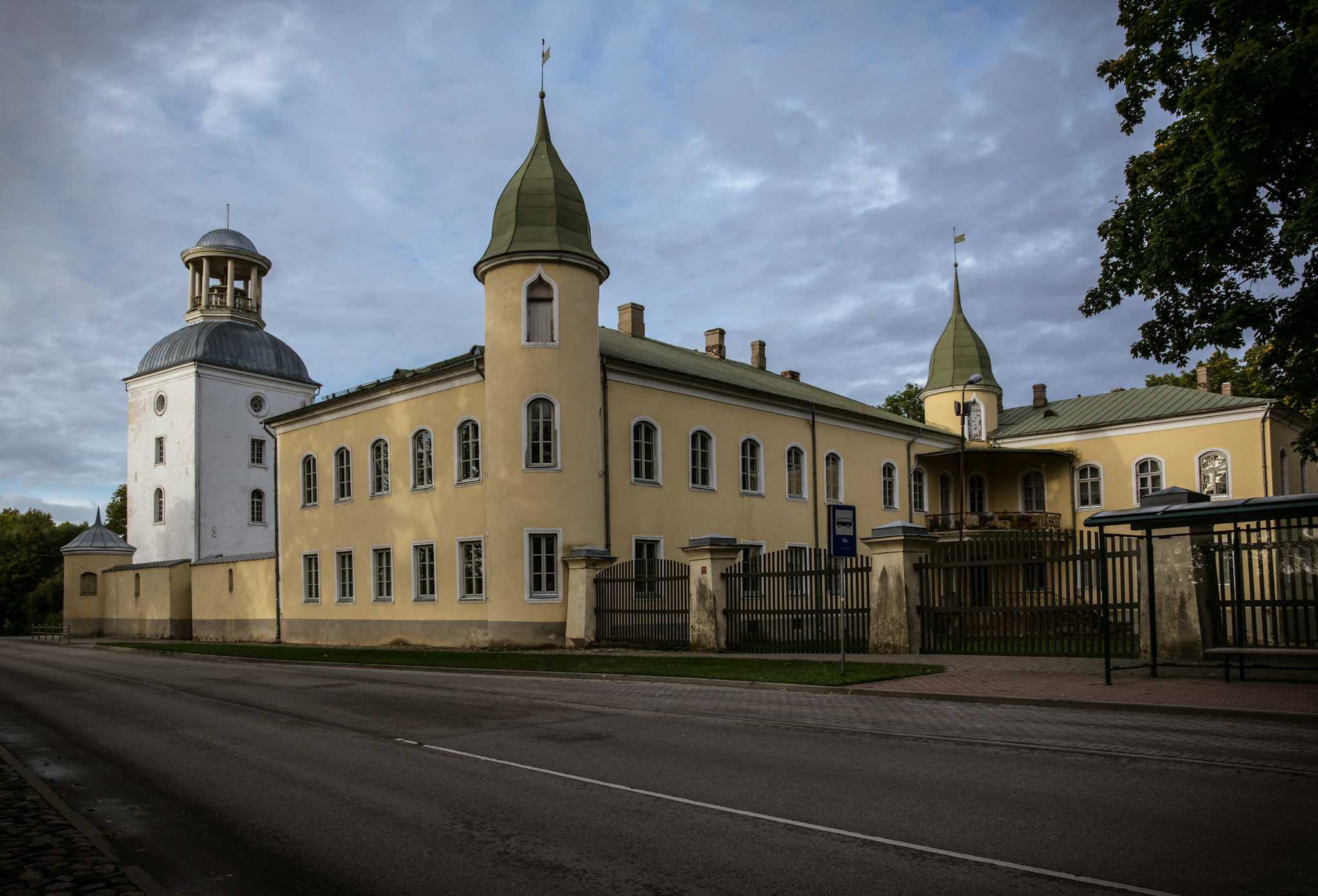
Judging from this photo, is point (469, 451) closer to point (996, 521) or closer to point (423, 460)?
point (423, 460)

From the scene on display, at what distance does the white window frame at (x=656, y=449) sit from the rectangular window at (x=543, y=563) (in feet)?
10.7

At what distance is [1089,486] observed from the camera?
42188 millimetres

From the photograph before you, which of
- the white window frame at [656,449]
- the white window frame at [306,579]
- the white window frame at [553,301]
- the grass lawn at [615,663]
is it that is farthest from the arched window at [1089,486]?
the white window frame at [306,579]

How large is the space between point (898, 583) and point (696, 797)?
1202 centimetres

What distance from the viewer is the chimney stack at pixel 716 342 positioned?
40.2 metres

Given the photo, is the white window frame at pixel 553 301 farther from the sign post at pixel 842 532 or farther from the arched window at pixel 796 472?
the sign post at pixel 842 532

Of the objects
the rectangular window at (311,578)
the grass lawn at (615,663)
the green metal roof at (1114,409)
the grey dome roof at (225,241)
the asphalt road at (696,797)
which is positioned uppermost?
the grey dome roof at (225,241)

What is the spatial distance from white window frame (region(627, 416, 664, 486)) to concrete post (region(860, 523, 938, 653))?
33.6ft

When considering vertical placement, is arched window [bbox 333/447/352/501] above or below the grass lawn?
above

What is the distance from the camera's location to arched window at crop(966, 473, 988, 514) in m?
43.6

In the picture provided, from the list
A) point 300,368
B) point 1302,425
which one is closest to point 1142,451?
point 1302,425

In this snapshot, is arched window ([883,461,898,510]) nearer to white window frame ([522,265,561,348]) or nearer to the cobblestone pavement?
white window frame ([522,265,561,348])

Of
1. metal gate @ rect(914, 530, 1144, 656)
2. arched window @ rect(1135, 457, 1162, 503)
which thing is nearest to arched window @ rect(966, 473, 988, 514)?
arched window @ rect(1135, 457, 1162, 503)

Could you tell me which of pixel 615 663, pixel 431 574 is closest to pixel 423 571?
pixel 431 574
